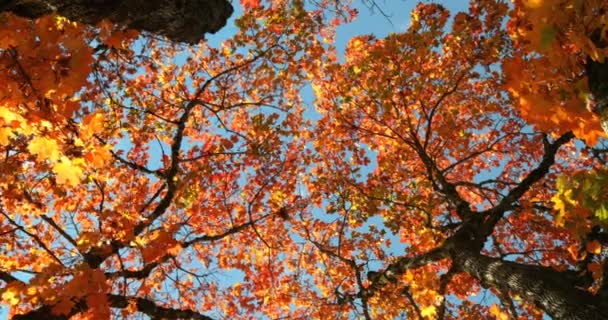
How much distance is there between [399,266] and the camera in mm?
7238

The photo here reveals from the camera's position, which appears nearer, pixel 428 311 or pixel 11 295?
pixel 11 295

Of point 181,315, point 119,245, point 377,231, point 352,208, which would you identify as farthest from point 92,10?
point 377,231

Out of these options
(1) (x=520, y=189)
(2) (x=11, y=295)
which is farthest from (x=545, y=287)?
(2) (x=11, y=295)

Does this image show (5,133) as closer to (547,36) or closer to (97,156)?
(97,156)

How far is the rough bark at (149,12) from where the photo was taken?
3527mm

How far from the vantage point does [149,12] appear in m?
4.59

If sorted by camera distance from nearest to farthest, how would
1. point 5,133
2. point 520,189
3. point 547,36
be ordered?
point 547,36
point 5,133
point 520,189

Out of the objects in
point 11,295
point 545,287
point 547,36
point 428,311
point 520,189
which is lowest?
point 545,287

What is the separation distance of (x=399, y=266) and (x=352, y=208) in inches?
88.7

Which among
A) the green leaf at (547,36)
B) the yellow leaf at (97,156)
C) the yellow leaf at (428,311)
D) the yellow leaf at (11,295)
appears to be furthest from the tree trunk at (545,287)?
the yellow leaf at (11,295)

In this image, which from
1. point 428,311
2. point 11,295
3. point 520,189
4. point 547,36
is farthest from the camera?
point 520,189

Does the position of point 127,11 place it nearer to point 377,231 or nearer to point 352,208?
point 352,208

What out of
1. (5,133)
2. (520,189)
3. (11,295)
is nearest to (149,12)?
(5,133)

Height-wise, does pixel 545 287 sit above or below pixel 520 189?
below
